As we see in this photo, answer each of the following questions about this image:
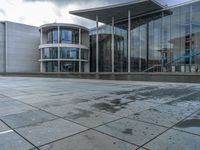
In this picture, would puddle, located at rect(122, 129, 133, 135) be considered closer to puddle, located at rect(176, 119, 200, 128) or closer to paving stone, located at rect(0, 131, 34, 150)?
puddle, located at rect(176, 119, 200, 128)

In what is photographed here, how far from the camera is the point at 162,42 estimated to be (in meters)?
31.1

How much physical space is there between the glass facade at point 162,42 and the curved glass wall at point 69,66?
8.37m

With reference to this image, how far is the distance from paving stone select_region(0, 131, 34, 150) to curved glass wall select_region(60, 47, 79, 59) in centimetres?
3950

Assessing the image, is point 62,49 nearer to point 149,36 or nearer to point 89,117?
point 149,36

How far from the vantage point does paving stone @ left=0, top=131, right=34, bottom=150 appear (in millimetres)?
3090

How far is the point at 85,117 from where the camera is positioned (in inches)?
195

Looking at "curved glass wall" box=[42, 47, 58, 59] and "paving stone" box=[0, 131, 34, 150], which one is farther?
"curved glass wall" box=[42, 47, 58, 59]

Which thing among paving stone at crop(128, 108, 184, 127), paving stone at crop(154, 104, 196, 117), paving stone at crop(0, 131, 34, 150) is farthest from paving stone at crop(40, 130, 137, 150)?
paving stone at crop(154, 104, 196, 117)

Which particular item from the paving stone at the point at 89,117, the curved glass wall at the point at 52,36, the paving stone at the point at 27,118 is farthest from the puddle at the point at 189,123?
the curved glass wall at the point at 52,36

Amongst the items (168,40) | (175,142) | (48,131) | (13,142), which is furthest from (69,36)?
(175,142)

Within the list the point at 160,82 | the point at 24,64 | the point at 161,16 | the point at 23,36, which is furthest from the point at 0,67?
the point at 160,82

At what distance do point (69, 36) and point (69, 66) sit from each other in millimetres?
7404

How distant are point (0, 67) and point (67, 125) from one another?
165ft

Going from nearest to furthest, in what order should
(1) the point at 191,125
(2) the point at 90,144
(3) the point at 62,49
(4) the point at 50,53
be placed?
(2) the point at 90,144 < (1) the point at 191,125 < (3) the point at 62,49 < (4) the point at 50,53
